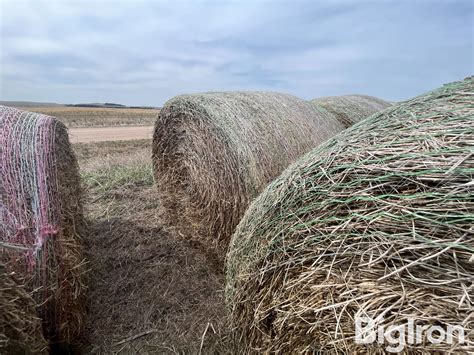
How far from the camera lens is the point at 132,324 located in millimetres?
3047

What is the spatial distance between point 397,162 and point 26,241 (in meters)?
2.30

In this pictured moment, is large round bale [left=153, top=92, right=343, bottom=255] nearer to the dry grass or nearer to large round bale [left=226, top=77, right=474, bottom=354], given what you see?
large round bale [left=226, top=77, right=474, bottom=354]

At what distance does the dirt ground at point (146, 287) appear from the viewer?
287 centimetres

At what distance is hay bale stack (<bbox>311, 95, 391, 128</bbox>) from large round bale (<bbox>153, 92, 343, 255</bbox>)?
174 cm

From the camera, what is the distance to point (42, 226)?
8.16ft

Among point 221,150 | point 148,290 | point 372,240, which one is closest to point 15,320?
point 148,290

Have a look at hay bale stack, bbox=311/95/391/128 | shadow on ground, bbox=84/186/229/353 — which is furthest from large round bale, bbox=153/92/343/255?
hay bale stack, bbox=311/95/391/128

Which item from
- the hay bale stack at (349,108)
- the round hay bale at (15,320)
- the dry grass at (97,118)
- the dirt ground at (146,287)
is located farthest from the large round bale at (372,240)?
the dry grass at (97,118)

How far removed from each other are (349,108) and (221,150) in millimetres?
3987

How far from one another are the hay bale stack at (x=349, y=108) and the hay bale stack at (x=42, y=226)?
4.43 m

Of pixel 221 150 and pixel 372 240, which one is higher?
pixel 221 150

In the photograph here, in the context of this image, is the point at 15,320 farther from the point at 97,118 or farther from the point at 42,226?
the point at 97,118

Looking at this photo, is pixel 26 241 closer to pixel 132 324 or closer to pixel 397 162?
pixel 132 324

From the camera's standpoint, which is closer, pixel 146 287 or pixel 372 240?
pixel 372 240
